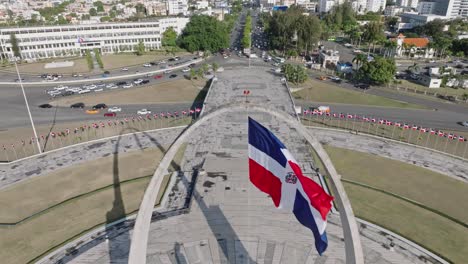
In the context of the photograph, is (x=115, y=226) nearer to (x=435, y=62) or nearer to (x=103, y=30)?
(x=103, y=30)

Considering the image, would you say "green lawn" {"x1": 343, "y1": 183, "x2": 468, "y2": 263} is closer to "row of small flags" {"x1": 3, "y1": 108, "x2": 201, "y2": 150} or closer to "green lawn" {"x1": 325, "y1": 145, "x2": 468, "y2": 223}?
"green lawn" {"x1": 325, "y1": 145, "x2": 468, "y2": 223}

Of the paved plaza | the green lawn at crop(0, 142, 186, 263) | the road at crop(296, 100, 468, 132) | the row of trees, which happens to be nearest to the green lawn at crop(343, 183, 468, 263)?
the paved plaza

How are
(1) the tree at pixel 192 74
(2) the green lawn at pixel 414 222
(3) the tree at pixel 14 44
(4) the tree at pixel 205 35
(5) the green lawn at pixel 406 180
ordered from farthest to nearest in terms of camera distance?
(4) the tree at pixel 205 35
(3) the tree at pixel 14 44
(1) the tree at pixel 192 74
(5) the green lawn at pixel 406 180
(2) the green lawn at pixel 414 222

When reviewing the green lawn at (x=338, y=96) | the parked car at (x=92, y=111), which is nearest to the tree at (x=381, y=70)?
the green lawn at (x=338, y=96)

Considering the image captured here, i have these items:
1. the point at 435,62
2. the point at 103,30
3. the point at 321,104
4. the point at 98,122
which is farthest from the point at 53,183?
the point at 435,62

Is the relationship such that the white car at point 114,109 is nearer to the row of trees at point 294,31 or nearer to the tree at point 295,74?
the tree at point 295,74

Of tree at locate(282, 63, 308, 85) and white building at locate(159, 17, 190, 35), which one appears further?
white building at locate(159, 17, 190, 35)
